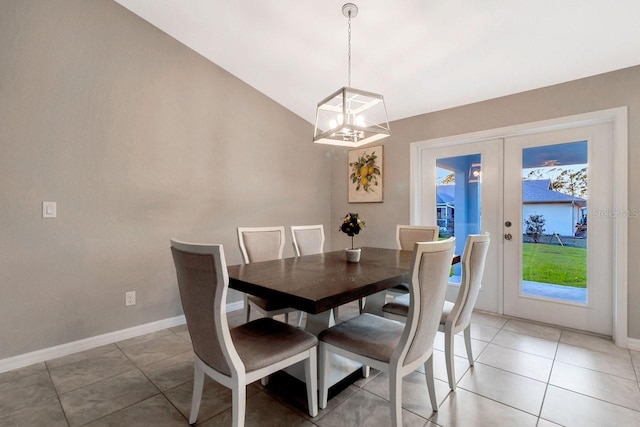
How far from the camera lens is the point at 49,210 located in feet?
7.52

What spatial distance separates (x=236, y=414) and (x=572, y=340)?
2912 mm

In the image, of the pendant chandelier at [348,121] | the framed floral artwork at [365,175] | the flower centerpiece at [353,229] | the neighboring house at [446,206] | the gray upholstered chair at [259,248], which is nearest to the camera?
the pendant chandelier at [348,121]

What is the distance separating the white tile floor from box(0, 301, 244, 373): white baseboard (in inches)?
3.1

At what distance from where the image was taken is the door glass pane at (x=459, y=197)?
11.1ft

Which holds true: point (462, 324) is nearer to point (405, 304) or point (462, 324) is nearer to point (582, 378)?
point (405, 304)

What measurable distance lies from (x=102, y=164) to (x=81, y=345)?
1.50 metres

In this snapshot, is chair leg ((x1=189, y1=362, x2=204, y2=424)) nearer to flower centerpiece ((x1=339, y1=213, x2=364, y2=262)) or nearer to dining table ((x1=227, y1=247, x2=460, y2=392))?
dining table ((x1=227, y1=247, x2=460, y2=392))

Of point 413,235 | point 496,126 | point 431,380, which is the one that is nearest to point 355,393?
point 431,380

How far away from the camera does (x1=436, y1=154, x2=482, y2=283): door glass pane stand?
3.37m

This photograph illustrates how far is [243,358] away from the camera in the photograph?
1.37 metres

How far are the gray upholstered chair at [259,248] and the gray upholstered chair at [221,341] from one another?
712 mm

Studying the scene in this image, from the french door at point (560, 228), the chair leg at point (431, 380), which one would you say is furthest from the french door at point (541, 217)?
the chair leg at point (431, 380)

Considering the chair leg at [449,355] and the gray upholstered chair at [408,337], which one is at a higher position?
the gray upholstered chair at [408,337]

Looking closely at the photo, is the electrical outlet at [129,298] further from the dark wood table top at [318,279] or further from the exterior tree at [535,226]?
the exterior tree at [535,226]
